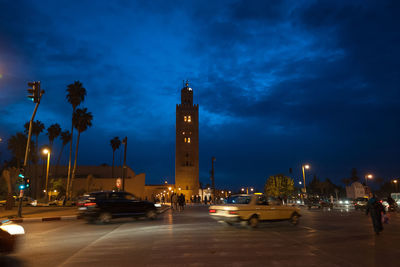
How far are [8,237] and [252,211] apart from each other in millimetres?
9743

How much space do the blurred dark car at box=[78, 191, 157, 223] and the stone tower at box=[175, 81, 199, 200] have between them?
7176 centimetres

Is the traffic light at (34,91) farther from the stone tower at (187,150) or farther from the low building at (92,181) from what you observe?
the stone tower at (187,150)

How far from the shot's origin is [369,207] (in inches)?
462

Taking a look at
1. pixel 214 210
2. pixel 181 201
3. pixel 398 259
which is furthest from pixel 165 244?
pixel 181 201

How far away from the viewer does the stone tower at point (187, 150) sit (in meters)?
90.9

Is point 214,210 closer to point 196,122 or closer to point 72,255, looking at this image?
point 72,255

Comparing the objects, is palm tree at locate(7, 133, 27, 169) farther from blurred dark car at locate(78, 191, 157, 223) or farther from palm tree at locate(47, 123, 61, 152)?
blurred dark car at locate(78, 191, 157, 223)

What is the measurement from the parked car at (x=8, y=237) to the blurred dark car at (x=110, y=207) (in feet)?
30.4

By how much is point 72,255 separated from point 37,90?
50.7ft

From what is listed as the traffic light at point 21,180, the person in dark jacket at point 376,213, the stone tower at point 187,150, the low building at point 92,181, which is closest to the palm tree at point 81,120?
the low building at point 92,181

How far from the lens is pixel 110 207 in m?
16.8

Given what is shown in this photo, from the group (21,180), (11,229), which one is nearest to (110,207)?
(21,180)

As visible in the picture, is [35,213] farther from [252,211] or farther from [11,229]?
[11,229]

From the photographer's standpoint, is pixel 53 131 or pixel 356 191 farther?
pixel 53 131
